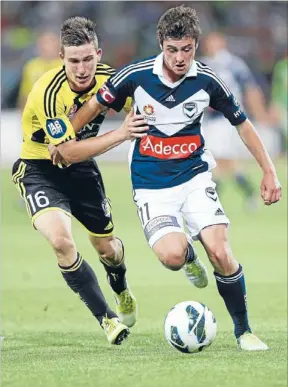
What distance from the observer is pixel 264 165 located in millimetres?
7027

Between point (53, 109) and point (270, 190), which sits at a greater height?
point (53, 109)

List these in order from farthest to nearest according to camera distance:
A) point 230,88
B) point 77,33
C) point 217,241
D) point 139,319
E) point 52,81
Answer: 1. point 230,88
2. point 139,319
3. point 52,81
4. point 77,33
5. point 217,241

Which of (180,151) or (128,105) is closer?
(180,151)

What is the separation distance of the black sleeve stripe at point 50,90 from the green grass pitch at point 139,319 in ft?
5.25

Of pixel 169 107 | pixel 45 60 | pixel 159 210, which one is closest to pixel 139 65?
pixel 169 107

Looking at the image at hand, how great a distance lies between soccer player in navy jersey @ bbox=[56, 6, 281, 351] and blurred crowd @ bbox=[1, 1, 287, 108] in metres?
19.1

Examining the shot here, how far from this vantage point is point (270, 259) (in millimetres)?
12625

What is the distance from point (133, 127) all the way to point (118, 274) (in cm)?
174

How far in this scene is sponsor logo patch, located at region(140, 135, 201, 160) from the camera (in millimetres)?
7068

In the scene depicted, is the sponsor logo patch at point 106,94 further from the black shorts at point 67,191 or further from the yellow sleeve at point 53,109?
the black shorts at point 67,191

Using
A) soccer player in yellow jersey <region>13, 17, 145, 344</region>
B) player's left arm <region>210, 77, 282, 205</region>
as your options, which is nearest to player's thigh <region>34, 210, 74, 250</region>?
soccer player in yellow jersey <region>13, 17, 145, 344</region>

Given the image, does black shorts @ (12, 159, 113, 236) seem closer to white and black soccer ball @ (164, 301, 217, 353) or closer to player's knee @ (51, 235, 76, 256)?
player's knee @ (51, 235, 76, 256)

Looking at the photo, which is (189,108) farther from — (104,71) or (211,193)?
(104,71)

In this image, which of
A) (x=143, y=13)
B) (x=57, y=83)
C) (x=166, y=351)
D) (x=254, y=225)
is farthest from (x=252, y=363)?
(x=143, y=13)
